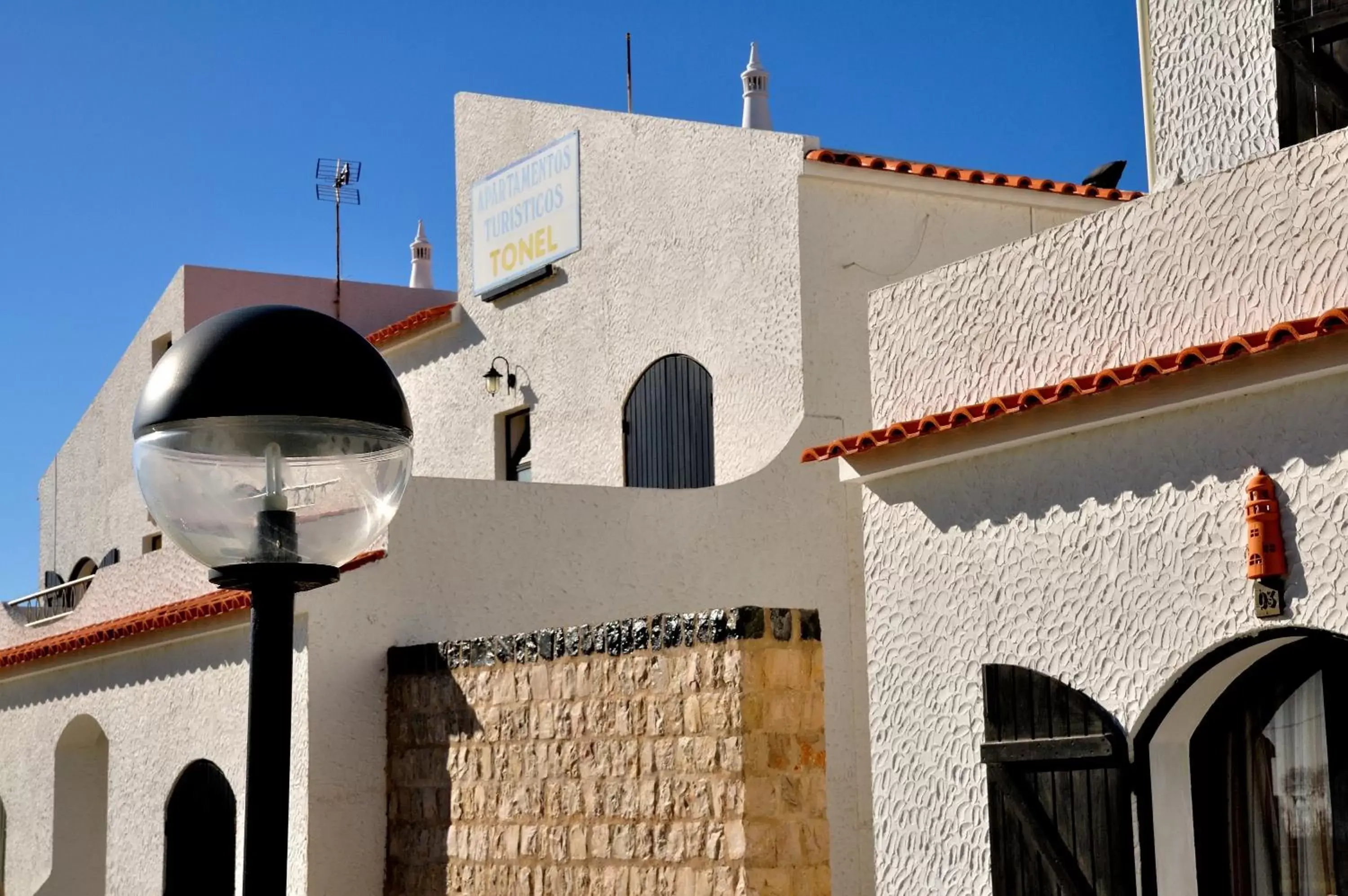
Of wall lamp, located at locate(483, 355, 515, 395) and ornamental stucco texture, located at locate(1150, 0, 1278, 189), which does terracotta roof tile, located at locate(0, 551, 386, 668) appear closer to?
wall lamp, located at locate(483, 355, 515, 395)

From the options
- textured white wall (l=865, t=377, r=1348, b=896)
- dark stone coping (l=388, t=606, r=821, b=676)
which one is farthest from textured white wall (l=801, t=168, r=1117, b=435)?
textured white wall (l=865, t=377, r=1348, b=896)

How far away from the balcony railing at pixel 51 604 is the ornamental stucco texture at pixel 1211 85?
13.5m

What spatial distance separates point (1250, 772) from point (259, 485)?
16.4 ft

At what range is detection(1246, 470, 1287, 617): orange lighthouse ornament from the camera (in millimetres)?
6895

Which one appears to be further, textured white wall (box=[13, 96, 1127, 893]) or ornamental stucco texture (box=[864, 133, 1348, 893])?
textured white wall (box=[13, 96, 1127, 893])

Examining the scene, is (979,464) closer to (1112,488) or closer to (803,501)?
(1112,488)

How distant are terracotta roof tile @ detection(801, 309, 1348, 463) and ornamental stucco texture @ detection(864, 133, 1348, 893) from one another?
0.23 m

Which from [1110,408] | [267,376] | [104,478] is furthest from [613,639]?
[104,478]

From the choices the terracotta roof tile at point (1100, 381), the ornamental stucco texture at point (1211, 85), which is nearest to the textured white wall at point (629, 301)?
the terracotta roof tile at point (1100, 381)

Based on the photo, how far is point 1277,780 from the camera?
723cm

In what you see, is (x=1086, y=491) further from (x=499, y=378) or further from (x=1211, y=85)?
(x=499, y=378)

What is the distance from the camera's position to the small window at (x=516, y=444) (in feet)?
56.5

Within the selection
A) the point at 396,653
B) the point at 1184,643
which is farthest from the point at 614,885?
the point at 1184,643

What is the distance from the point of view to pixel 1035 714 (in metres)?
8.02
